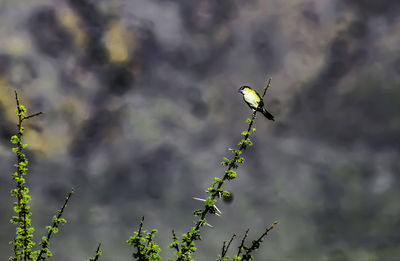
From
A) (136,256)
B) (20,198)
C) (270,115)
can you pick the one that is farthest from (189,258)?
(270,115)

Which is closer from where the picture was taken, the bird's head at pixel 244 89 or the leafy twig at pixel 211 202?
the leafy twig at pixel 211 202

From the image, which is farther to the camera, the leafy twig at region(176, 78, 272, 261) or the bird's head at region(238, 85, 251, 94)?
the bird's head at region(238, 85, 251, 94)

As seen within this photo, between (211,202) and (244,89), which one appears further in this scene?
Result: (244,89)

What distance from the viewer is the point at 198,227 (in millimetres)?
6945

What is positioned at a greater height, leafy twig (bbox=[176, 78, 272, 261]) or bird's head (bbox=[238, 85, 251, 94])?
bird's head (bbox=[238, 85, 251, 94])

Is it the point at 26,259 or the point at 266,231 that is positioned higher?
the point at 266,231

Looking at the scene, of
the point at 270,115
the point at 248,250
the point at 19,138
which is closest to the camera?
the point at 248,250

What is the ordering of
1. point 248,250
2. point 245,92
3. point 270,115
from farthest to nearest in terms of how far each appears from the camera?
1. point 245,92
2. point 270,115
3. point 248,250

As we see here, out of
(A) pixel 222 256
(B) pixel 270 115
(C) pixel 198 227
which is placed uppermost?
(B) pixel 270 115

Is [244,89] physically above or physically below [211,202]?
above

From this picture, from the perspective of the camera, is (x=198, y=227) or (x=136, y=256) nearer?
(x=136, y=256)

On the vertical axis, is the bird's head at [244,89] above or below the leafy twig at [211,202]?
above

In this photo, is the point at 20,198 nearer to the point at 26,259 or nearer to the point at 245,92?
the point at 26,259

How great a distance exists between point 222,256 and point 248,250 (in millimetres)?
548
